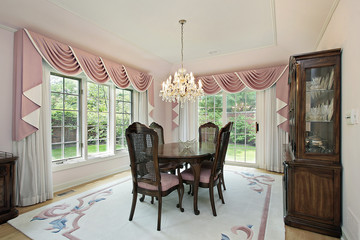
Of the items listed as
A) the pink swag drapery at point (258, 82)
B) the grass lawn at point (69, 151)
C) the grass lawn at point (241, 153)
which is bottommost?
the grass lawn at point (241, 153)

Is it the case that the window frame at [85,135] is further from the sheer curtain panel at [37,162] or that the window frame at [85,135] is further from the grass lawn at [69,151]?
the sheer curtain panel at [37,162]

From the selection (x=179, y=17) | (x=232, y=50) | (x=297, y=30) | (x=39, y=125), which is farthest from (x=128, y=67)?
(x=297, y=30)

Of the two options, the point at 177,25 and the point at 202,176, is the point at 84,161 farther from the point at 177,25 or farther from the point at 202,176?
the point at 177,25

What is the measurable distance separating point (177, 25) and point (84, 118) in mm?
2372

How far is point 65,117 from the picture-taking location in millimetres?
3225

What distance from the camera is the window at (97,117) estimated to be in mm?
3611

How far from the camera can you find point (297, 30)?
290cm

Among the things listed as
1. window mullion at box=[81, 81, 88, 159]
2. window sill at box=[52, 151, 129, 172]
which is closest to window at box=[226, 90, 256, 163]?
window sill at box=[52, 151, 129, 172]

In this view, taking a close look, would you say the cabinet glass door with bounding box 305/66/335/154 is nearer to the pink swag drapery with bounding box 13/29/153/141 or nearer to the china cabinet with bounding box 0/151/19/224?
the pink swag drapery with bounding box 13/29/153/141

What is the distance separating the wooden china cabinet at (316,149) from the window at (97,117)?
338cm

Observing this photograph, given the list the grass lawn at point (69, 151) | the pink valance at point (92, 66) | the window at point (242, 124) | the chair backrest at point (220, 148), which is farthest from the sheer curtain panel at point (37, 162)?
the window at point (242, 124)

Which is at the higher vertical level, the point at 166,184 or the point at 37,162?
the point at 37,162

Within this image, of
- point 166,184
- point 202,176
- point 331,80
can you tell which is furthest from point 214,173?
point 331,80

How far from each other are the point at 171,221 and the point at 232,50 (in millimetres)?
3715
